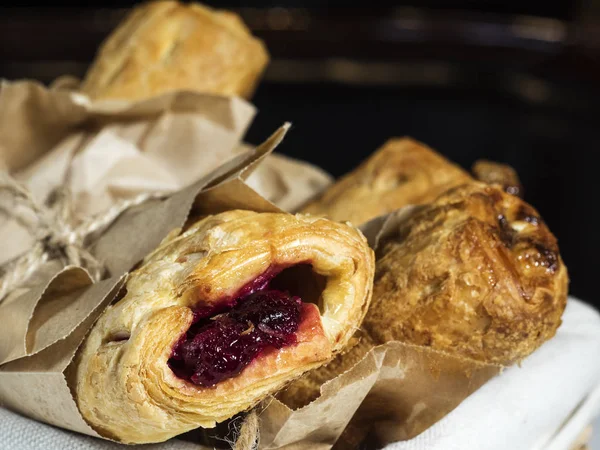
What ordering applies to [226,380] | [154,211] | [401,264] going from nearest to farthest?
1. [226,380]
2. [401,264]
3. [154,211]

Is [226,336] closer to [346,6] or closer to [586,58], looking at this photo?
[586,58]

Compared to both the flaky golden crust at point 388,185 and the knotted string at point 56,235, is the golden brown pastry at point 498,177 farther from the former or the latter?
the knotted string at point 56,235

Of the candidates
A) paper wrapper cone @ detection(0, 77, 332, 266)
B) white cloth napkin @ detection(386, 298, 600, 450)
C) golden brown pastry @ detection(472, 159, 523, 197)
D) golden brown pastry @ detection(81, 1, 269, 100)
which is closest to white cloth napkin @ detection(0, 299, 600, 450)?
white cloth napkin @ detection(386, 298, 600, 450)

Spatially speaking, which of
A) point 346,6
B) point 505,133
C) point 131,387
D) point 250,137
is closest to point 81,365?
point 131,387

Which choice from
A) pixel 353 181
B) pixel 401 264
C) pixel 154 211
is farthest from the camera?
pixel 353 181

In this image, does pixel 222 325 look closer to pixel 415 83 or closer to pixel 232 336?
pixel 232 336

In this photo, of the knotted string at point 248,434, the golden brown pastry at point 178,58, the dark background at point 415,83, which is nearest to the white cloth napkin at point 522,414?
the knotted string at point 248,434

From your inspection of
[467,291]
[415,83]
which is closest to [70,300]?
[467,291]
